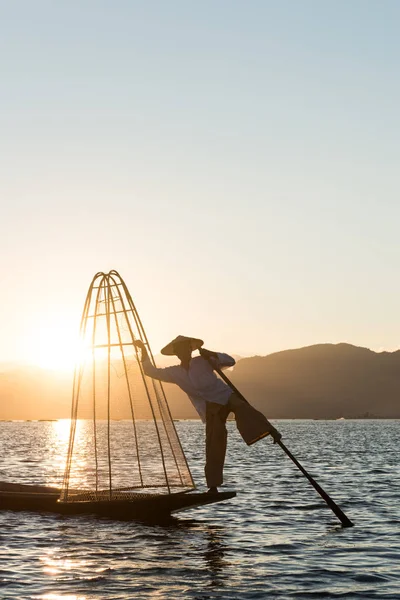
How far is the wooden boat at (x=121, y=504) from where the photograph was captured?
20.6 metres

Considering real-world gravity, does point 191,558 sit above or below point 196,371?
below

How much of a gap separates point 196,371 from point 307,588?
19.2 ft

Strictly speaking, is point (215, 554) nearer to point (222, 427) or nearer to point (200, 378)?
point (222, 427)

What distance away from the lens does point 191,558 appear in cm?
1733

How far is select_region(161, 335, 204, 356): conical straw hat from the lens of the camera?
62.5 feet

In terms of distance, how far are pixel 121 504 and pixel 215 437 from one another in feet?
13.2

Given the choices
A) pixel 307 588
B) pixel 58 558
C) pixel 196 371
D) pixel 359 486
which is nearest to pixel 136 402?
pixel 196 371

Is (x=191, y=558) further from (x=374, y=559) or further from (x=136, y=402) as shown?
(x=136, y=402)

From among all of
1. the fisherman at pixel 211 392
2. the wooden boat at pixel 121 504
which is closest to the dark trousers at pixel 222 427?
the fisherman at pixel 211 392

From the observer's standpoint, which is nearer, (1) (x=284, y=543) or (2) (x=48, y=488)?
(1) (x=284, y=543)

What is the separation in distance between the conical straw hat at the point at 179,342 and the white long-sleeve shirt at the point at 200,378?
27 centimetres

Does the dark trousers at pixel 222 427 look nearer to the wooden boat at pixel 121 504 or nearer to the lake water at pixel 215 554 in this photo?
the wooden boat at pixel 121 504

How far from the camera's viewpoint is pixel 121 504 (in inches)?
866

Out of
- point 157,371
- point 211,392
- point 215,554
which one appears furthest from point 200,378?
point 215,554
